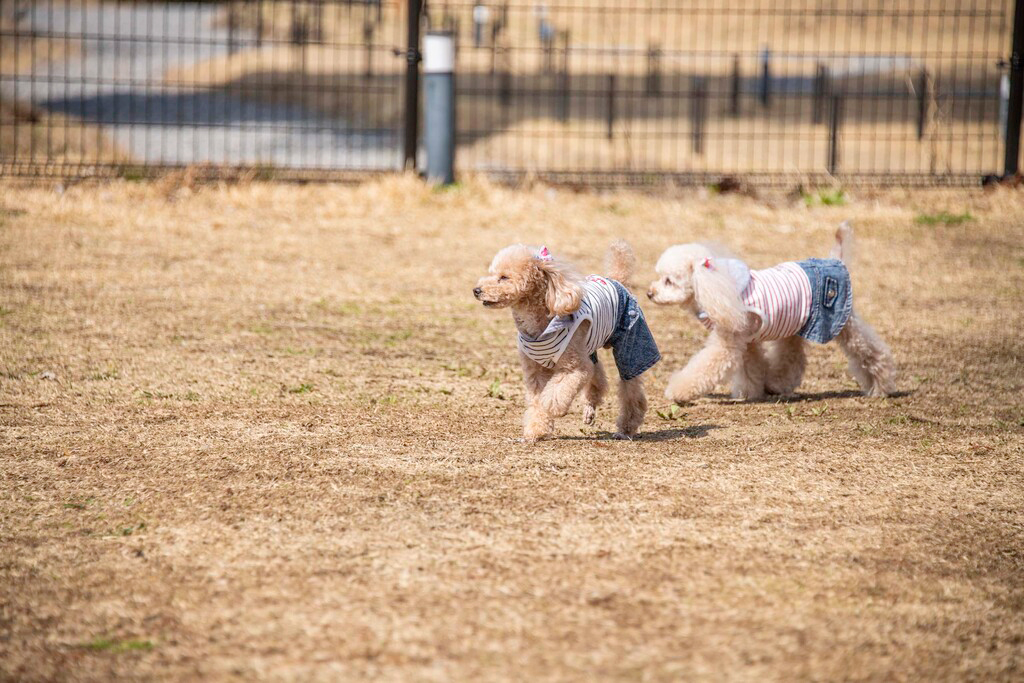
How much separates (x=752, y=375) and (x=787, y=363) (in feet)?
0.61

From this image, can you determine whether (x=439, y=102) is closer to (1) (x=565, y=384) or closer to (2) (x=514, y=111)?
(1) (x=565, y=384)

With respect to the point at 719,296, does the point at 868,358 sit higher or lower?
lower

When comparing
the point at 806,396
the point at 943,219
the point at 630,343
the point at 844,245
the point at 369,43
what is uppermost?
the point at 369,43

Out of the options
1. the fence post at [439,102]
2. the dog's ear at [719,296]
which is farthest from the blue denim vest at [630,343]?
the fence post at [439,102]

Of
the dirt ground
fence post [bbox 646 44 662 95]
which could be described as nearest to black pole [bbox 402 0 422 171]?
fence post [bbox 646 44 662 95]

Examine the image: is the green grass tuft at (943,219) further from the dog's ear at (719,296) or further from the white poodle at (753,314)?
the dog's ear at (719,296)

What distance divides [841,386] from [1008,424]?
86cm

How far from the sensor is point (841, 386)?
195 inches

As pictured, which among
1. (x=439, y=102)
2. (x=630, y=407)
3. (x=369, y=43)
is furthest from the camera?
(x=369, y=43)

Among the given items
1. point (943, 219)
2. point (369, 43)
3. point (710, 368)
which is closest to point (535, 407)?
point (710, 368)

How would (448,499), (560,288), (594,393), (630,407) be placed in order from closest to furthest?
(448,499) < (560,288) < (630,407) < (594,393)

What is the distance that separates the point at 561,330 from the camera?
3.74 meters

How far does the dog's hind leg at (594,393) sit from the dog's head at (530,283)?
1.56ft

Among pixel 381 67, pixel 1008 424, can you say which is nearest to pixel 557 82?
pixel 381 67
